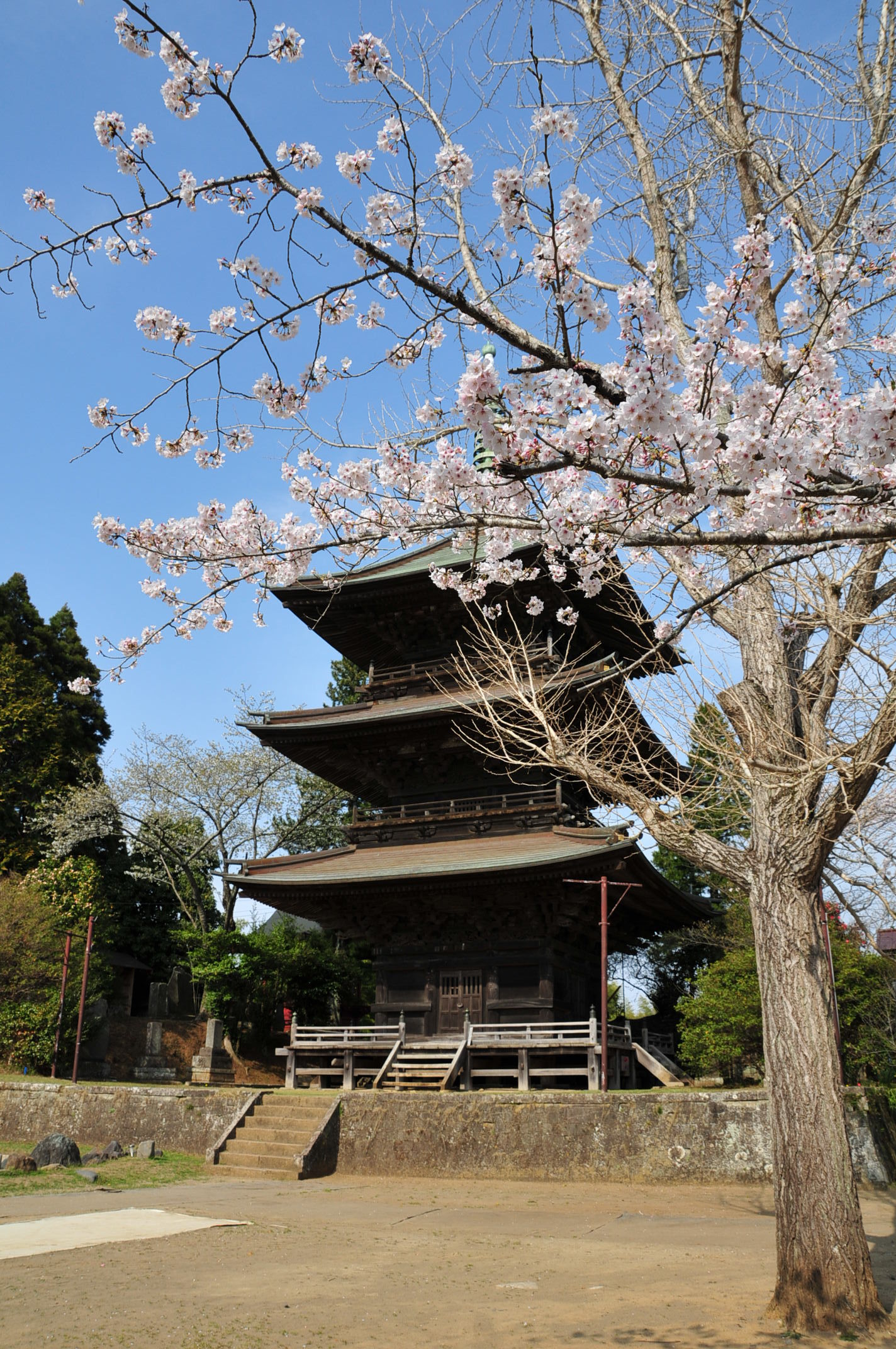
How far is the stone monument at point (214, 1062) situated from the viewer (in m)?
24.5

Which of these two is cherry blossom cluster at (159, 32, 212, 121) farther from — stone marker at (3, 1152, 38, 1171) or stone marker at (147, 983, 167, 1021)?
stone marker at (147, 983, 167, 1021)

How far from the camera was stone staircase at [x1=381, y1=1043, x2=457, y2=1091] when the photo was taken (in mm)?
15344

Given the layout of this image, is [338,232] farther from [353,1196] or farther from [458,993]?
[458,993]

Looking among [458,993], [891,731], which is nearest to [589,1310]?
[891,731]

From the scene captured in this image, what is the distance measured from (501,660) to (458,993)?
970 centimetres

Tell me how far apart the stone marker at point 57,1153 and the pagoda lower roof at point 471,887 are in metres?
5.12

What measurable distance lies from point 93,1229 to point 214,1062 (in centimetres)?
1692

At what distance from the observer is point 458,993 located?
1697 cm

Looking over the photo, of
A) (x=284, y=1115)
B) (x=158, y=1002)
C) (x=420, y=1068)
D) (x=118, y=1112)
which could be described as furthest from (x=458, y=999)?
(x=158, y=1002)

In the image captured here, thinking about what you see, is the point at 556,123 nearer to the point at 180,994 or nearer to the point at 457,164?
the point at 457,164

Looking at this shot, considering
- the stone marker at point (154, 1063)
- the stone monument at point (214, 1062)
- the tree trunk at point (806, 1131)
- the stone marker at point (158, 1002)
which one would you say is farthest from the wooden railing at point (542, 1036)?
the stone marker at point (158, 1002)

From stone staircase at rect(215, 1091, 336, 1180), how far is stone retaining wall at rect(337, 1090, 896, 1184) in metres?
0.71

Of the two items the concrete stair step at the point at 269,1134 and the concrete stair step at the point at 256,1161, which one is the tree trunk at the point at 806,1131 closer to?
the concrete stair step at the point at 256,1161

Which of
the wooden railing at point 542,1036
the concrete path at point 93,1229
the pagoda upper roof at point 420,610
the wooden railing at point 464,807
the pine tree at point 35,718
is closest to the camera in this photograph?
the concrete path at point 93,1229
